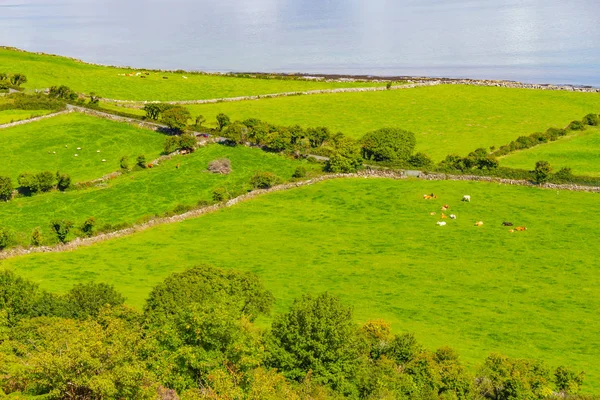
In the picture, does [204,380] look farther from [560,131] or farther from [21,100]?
[21,100]

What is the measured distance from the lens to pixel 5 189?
244 ft

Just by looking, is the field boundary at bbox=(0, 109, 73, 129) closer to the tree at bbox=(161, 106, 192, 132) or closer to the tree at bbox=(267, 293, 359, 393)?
the tree at bbox=(161, 106, 192, 132)

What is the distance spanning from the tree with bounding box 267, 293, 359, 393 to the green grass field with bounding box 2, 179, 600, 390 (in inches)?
366

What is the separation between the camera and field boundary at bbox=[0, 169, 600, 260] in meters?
63.6

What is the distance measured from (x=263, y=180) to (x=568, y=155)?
139 feet

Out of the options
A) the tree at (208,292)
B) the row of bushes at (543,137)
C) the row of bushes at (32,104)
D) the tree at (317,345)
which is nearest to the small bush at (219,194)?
the tree at (208,292)

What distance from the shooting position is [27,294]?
153 ft

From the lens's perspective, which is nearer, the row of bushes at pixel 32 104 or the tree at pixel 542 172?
the tree at pixel 542 172

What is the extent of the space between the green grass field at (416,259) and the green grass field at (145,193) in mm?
5611

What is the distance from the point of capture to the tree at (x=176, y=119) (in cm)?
9656

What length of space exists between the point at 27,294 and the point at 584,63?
161 meters

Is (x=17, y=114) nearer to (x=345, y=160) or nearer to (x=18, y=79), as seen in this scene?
(x=18, y=79)

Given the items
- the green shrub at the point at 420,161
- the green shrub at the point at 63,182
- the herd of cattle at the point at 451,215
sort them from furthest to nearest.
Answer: the green shrub at the point at 420,161, the green shrub at the point at 63,182, the herd of cattle at the point at 451,215

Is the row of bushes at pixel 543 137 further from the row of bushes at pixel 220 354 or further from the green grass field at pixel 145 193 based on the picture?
the row of bushes at pixel 220 354
